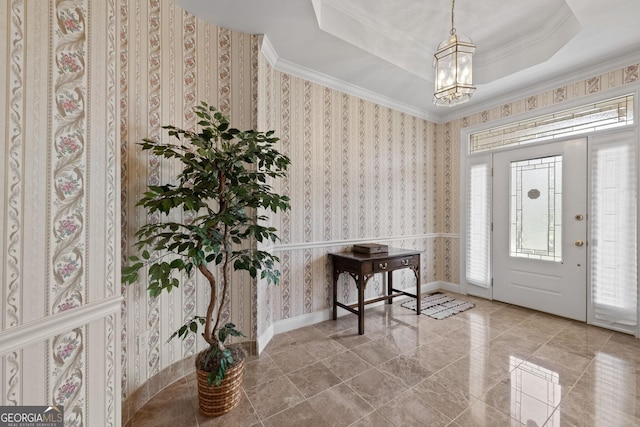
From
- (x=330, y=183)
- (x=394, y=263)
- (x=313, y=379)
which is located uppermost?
(x=330, y=183)

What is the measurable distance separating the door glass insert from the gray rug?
3.31 ft

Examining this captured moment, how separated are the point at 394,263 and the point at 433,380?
126cm

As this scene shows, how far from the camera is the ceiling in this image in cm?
215

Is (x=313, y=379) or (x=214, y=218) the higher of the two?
(x=214, y=218)

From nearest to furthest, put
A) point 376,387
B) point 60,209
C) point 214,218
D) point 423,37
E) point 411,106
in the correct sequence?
point 60,209
point 214,218
point 376,387
point 423,37
point 411,106

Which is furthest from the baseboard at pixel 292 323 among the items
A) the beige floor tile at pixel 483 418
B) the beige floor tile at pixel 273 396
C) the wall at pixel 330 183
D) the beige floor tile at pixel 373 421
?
the beige floor tile at pixel 483 418

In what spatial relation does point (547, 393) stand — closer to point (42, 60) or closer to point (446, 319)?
point (446, 319)

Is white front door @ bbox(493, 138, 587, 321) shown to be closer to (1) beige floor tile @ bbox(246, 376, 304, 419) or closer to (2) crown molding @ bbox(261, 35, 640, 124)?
(2) crown molding @ bbox(261, 35, 640, 124)

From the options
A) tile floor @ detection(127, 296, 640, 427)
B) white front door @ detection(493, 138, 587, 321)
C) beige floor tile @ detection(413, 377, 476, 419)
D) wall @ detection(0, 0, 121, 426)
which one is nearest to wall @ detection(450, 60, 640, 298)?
white front door @ detection(493, 138, 587, 321)

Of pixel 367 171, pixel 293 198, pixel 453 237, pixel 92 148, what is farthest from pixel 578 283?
pixel 92 148

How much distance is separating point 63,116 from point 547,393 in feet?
10.6

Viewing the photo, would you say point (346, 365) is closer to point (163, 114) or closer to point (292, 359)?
point (292, 359)

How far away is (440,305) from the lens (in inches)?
142

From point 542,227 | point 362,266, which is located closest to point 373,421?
point 362,266
